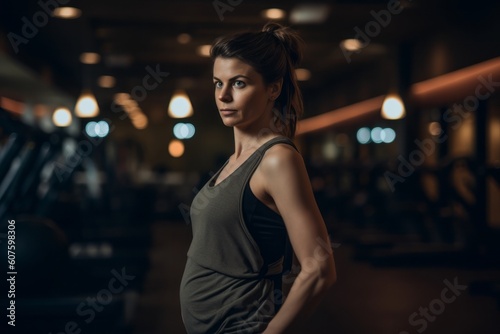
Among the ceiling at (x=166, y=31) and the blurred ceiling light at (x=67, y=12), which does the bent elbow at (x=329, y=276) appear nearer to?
the ceiling at (x=166, y=31)

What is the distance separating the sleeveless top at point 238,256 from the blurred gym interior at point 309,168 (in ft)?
9.39

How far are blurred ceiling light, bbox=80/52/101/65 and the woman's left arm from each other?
34.9 ft

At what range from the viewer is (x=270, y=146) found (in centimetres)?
120

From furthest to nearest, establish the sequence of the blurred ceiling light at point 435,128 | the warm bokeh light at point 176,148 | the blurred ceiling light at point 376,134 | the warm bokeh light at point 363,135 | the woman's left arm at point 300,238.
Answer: the warm bokeh light at point 176,148 → the warm bokeh light at point 363,135 → the blurred ceiling light at point 376,134 → the blurred ceiling light at point 435,128 → the woman's left arm at point 300,238

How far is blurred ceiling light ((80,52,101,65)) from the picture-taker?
37.0 feet

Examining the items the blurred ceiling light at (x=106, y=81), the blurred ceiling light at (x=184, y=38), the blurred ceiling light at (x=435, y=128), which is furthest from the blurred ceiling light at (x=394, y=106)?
the blurred ceiling light at (x=106, y=81)

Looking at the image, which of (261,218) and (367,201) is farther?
(367,201)

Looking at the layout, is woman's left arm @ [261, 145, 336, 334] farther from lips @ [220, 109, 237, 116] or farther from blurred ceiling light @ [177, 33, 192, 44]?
blurred ceiling light @ [177, 33, 192, 44]

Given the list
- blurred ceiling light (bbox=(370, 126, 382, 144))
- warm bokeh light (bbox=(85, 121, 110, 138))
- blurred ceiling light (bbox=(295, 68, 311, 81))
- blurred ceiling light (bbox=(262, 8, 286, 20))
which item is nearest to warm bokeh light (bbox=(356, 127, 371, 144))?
blurred ceiling light (bbox=(370, 126, 382, 144))

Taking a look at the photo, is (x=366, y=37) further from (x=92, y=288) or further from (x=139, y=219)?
(x=92, y=288)

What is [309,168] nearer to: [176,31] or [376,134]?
[176,31]

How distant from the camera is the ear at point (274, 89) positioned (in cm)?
128

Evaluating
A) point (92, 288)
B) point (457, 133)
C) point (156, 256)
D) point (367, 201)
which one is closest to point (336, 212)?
point (367, 201)

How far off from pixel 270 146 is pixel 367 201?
28.5 ft
